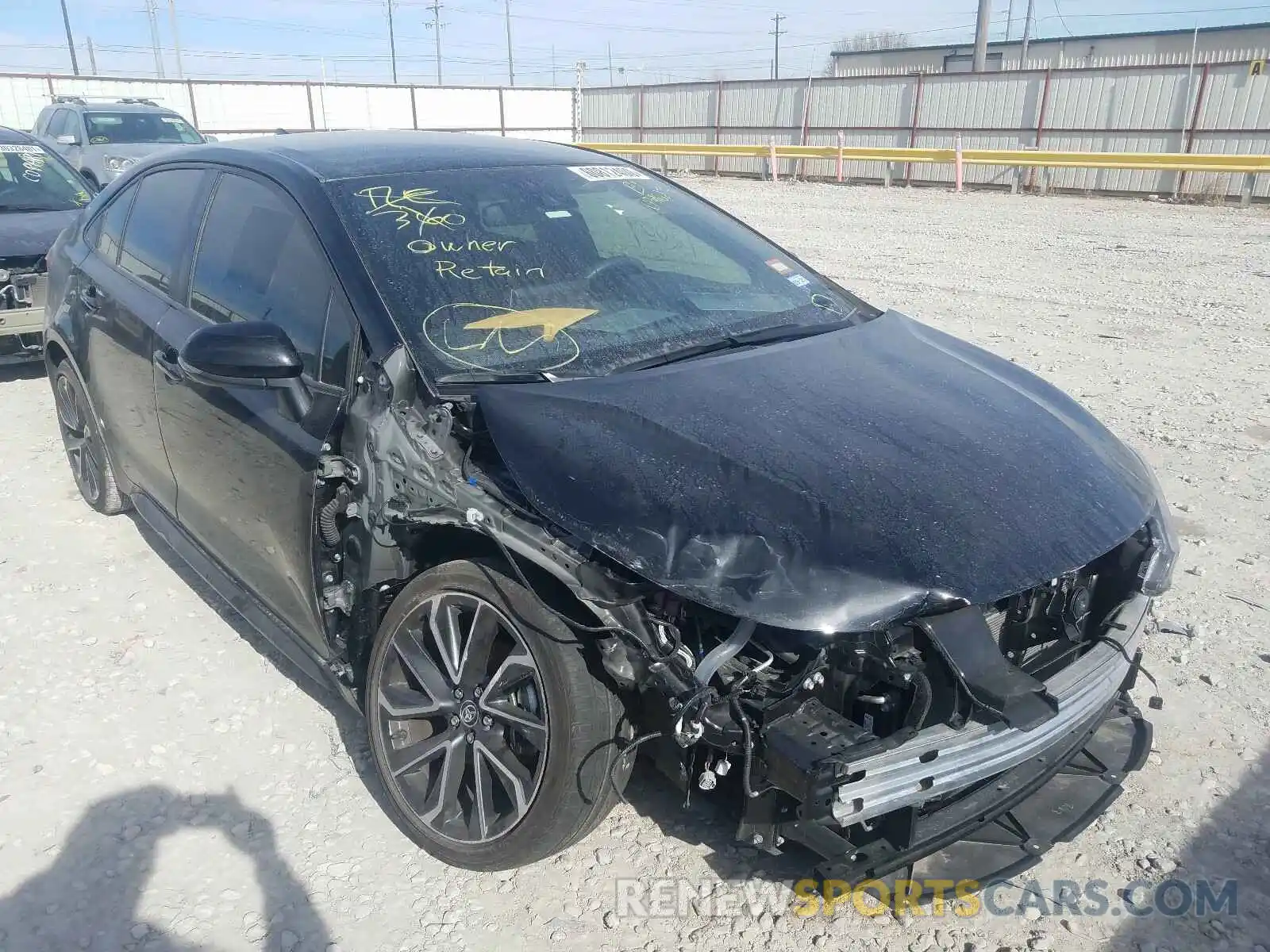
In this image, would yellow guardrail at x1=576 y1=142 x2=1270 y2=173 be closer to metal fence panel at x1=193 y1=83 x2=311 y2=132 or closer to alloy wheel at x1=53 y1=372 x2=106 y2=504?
alloy wheel at x1=53 y1=372 x2=106 y2=504

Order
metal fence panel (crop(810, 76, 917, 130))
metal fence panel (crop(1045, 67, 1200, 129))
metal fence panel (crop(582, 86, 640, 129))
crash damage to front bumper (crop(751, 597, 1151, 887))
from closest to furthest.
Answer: crash damage to front bumper (crop(751, 597, 1151, 887))
metal fence panel (crop(1045, 67, 1200, 129))
metal fence panel (crop(810, 76, 917, 130))
metal fence panel (crop(582, 86, 640, 129))

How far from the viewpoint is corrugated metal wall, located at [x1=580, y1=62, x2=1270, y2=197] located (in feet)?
61.7

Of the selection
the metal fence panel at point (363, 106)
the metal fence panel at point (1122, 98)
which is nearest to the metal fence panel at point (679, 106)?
the metal fence panel at point (363, 106)

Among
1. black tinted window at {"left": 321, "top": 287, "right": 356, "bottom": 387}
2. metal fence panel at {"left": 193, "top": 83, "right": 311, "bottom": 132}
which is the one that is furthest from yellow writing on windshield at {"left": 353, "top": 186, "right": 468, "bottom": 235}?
metal fence panel at {"left": 193, "top": 83, "right": 311, "bottom": 132}

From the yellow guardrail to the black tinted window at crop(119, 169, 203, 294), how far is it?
30.3 ft

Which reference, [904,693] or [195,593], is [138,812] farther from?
[904,693]

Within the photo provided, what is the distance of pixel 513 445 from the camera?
2385 mm

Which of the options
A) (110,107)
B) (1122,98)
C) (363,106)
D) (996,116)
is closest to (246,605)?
(110,107)

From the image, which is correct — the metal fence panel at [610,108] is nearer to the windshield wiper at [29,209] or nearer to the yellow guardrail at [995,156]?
the yellow guardrail at [995,156]

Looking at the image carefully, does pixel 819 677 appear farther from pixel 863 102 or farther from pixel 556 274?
pixel 863 102

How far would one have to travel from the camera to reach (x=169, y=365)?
11.3 ft

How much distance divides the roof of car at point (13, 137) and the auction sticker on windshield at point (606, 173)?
682 cm

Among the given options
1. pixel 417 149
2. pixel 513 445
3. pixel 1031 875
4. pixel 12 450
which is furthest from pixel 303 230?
pixel 12 450

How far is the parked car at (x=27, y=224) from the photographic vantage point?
6656mm
